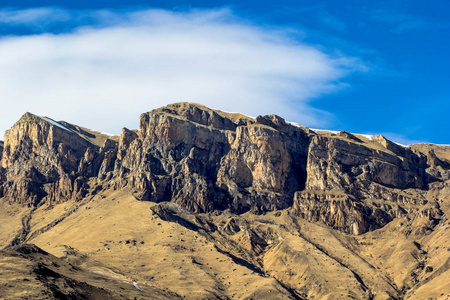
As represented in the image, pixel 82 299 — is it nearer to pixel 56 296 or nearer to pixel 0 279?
pixel 56 296

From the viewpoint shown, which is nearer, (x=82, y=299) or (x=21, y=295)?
(x=21, y=295)

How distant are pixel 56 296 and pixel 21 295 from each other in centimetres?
1023

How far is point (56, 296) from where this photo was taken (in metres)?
190

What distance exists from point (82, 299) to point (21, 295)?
20885mm

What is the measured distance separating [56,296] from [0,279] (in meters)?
19.9

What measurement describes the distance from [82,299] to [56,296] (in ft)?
36.0

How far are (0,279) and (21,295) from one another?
59.2 ft

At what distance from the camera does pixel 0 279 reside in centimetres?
19788

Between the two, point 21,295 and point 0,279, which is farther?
point 0,279

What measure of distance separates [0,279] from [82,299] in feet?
78.4

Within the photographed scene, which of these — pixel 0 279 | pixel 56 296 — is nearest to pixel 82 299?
pixel 56 296

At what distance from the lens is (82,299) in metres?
199
